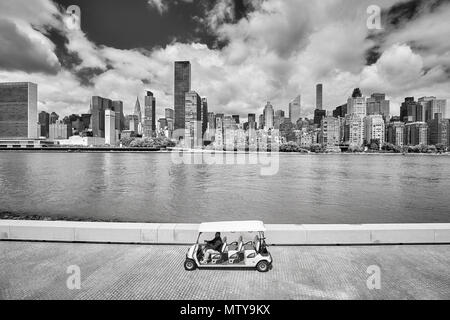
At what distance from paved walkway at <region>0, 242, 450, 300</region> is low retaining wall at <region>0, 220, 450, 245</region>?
337 millimetres

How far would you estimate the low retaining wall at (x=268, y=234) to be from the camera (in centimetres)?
1025

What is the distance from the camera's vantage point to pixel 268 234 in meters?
10.2

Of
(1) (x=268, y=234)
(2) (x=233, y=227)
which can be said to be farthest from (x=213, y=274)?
(1) (x=268, y=234)

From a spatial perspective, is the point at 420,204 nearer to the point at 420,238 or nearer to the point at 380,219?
the point at 380,219

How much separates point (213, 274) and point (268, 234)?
301 centimetres

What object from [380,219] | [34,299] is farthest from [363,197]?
[34,299]

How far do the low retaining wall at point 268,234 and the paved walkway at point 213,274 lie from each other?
0.34 m

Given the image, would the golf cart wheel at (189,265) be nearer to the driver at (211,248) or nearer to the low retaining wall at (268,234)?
the driver at (211,248)

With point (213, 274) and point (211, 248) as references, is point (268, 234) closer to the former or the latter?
point (211, 248)

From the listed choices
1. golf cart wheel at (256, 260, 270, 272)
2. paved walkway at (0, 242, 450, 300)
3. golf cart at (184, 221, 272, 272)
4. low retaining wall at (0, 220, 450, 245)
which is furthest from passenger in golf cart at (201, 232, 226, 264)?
low retaining wall at (0, 220, 450, 245)
